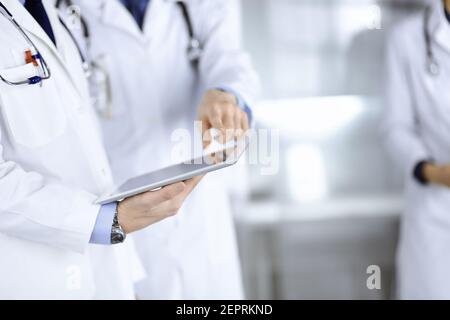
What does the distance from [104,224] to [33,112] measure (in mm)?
225

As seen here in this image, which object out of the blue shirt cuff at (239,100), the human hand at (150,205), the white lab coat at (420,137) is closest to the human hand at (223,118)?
the blue shirt cuff at (239,100)

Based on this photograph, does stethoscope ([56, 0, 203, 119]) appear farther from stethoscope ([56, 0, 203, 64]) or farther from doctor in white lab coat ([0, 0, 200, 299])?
doctor in white lab coat ([0, 0, 200, 299])

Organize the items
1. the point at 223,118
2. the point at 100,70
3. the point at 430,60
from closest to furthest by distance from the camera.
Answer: the point at 223,118
the point at 100,70
the point at 430,60

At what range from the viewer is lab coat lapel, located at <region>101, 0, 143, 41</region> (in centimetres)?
124

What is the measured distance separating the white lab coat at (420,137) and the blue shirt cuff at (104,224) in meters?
0.83

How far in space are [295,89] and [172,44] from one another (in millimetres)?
719

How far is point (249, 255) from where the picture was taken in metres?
1.98

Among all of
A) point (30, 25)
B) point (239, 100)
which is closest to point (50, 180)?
point (30, 25)

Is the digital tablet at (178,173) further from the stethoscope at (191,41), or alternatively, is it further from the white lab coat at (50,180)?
the stethoscope at (191,41)

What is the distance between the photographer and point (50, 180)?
906 mm

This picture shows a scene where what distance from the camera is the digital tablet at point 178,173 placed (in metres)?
0.83

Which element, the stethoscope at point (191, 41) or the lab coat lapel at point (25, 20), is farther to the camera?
the stethoscope at point (191, 41)

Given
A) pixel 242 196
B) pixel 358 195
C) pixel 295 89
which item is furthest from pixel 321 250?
pixel 295 89

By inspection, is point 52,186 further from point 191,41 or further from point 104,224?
point 191,41
